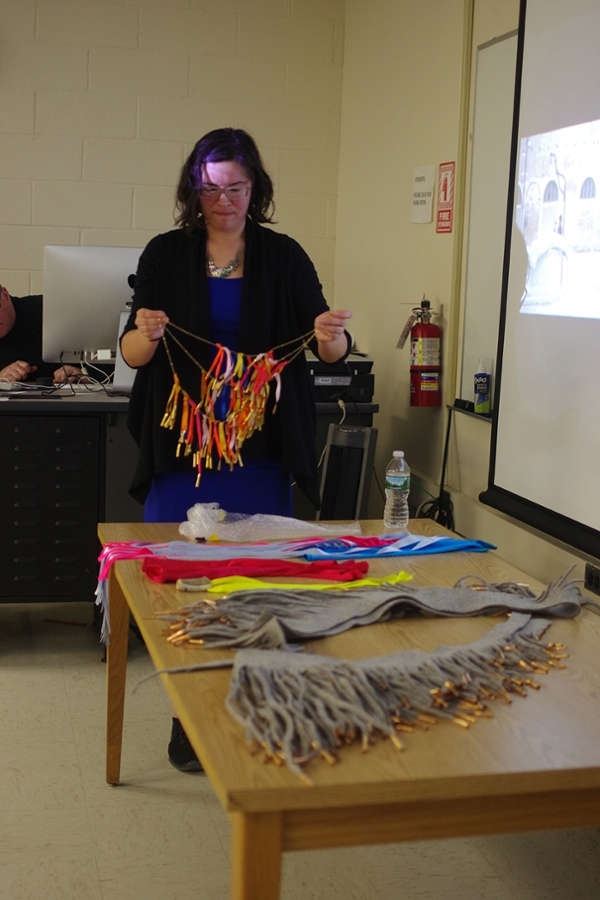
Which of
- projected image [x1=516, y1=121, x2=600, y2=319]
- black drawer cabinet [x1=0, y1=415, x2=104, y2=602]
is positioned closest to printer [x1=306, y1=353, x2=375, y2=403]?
black drawer cabinet [x1=0, y1=415, x2=104, y2=602]

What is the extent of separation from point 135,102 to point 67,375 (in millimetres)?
1593

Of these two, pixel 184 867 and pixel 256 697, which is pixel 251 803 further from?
pixel 184 867

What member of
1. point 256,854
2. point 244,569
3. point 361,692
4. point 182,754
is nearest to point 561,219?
point 244,569

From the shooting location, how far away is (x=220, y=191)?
7.55 ft

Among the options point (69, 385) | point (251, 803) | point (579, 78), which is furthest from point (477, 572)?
point (69, 385)

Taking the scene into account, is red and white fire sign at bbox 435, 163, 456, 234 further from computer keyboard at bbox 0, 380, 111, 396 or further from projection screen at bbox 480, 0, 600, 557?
computer keyboard at bbox 0, 380, 111, 396

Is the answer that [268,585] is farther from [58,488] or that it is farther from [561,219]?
[58,488]

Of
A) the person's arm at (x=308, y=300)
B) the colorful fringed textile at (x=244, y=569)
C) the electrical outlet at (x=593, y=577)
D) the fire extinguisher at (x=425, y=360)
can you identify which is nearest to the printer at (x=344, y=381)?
the fire extinguisher at (x=425, y=360)

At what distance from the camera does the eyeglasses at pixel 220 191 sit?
2303 mm

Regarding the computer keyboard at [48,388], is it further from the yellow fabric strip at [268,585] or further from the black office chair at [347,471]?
the yellow fabric strip at [268,585]

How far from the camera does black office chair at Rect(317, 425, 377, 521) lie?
346 centimetres

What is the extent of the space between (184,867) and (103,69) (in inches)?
144

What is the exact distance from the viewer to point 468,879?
82.1 inches

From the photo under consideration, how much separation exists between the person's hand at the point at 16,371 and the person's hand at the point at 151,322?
1605mm
